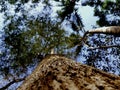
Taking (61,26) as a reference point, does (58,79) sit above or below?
above

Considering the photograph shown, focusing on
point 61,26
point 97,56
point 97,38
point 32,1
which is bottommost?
point 97,56

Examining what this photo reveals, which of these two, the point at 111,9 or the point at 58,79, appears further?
the point at 111,9

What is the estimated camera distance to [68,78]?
176 centimetres

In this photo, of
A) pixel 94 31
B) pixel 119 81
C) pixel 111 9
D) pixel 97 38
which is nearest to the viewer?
pixel 119 81

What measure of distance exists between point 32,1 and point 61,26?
1.82m

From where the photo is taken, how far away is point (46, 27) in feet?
43.3

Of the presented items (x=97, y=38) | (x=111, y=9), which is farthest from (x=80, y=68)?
(x=97, y=38)

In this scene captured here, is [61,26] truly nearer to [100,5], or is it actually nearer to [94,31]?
[100,5]

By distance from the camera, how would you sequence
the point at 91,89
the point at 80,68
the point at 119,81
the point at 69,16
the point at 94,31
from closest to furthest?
1. the point at 91,89
2. the point at 119,81
3. the point at 80,68
4. the point at 94,31
5. the point at 69,16

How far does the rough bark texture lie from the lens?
64.2 inches

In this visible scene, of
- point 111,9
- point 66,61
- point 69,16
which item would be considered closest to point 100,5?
point 111,9

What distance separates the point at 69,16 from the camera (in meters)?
12.8

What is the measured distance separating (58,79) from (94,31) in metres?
7.79

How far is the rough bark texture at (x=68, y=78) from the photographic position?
1630mm
